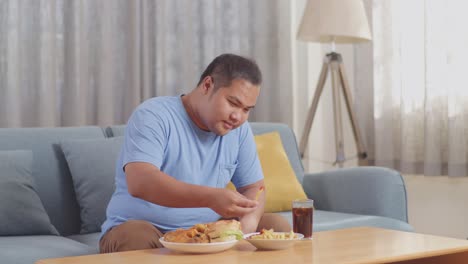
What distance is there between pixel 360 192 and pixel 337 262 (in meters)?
1.45

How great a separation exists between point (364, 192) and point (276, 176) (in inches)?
14.5

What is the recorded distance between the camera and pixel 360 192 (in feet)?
10.1

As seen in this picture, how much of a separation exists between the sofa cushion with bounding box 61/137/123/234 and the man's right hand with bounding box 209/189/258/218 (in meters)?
0.99

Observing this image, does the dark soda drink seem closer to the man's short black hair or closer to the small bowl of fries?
the small bowl of fries

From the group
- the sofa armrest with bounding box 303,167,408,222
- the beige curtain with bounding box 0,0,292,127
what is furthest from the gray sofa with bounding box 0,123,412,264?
the beige curtain with bounding box 0,0,292,127

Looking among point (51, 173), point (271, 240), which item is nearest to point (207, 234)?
point (271, 240)

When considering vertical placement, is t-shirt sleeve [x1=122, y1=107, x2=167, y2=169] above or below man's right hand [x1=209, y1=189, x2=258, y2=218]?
above

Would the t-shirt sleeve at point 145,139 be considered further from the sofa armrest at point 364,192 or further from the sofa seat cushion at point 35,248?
the sofa armrest at point 364,192

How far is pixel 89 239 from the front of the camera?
2.62 m

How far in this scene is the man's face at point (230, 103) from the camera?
2037mm

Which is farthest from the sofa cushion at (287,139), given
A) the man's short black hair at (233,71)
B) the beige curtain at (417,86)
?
the man's short black hair at (233,71)

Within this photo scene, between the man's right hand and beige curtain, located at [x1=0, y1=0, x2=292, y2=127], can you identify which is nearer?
the man's right hand

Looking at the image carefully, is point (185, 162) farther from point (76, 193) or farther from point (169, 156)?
point (76, 193)

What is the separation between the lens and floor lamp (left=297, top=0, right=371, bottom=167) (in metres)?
3.84
